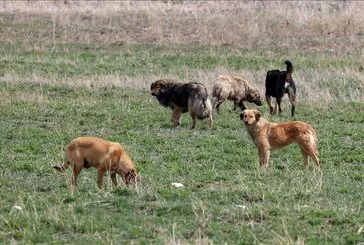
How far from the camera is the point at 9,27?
32.3 m

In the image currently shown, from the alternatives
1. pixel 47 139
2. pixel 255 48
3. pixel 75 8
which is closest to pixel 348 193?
pixel 47 139

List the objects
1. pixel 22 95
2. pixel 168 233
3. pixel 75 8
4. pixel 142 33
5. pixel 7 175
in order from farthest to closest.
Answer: pixel 75 8
pixel 142 33
pixel 22 95
pixel 7 175
pixel 168 233

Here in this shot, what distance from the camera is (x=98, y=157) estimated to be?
34.2 feet

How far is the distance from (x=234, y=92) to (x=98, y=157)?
29.1 feet

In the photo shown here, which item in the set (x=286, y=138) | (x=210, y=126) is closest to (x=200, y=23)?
(x=210, y=126)

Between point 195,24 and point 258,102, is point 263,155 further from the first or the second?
point 195,24

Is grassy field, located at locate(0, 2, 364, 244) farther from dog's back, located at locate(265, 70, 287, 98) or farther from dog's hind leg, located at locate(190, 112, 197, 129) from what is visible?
dog's back, located at locate(265, 70, 287, 98)

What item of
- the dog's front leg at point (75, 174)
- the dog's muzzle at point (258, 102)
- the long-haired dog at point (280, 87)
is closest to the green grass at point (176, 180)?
the dog's front leg at point (75, 174)

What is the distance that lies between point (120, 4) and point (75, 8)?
2.20m

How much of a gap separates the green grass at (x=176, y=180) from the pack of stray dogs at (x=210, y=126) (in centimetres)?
26

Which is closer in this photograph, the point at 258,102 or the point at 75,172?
the point at 75,172

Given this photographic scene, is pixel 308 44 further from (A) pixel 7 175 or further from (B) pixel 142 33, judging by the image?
(A) pixel 7 175

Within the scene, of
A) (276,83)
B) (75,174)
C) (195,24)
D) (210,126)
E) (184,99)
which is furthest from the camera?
(195,24)

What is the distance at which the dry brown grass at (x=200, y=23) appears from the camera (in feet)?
101
